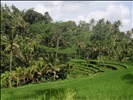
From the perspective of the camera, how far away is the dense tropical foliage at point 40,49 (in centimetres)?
4269

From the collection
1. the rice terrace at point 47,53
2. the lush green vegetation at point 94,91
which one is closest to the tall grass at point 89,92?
the lush green vegetation at point 94,91

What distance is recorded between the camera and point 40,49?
58.3m

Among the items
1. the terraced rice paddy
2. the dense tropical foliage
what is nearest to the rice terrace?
the dense tropical foliage

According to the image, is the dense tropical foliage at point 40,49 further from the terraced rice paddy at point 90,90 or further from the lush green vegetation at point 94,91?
the lush green vegetation at point 94,91

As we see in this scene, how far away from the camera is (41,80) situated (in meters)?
44.6

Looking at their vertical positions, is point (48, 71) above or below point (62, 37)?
below

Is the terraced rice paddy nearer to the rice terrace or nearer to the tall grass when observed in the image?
the tall grass

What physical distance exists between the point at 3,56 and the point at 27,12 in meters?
25.6

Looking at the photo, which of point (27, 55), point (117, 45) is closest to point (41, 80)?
point (27, 55)

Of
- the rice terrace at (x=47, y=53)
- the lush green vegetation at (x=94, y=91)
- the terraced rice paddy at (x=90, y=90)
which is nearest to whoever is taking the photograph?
the terraced rice paddy at (x=90, y=90)

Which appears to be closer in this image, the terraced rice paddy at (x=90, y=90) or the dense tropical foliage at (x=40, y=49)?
the terraced rice paddy at (x=90, y=90)

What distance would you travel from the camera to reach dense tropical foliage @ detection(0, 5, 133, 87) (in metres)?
42.7

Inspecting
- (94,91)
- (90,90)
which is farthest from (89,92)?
(90,90)

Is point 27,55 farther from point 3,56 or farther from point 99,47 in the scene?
point 99,47
